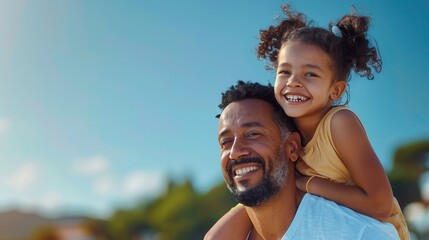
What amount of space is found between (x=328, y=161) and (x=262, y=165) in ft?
1.44

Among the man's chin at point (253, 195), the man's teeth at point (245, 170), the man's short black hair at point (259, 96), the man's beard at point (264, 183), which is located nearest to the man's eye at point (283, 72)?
the man's short black hair at point (259, 96)

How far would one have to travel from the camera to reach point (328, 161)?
4.14 m

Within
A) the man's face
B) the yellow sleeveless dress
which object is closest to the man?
the man's face

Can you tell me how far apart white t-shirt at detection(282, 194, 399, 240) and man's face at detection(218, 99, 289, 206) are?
31cm

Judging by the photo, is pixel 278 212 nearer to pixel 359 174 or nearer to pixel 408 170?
pixel 359 174

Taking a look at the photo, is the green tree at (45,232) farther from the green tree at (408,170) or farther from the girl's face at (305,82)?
the girl's face at (305,82)

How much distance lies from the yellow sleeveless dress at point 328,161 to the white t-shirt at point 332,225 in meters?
0.17

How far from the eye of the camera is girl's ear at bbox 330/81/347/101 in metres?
4.30

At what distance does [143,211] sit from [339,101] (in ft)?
159

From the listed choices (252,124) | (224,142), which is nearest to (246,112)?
(252,124)

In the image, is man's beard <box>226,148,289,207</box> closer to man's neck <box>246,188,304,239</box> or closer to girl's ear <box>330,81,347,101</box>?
man's neck <box>246,188,304,239</box>

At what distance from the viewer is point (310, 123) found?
430cm

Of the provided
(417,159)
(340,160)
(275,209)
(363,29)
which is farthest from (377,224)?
(417,159)

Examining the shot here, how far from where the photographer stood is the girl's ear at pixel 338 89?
4303 mm
